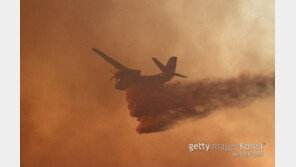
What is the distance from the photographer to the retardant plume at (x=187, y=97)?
3656mm

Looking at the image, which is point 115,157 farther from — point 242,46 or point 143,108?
point 242,46

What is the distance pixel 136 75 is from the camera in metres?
3.71

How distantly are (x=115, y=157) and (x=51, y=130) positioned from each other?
0.82 m

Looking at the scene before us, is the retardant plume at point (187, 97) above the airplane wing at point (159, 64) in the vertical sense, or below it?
below

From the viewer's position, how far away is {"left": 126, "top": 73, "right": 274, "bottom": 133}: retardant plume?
3.66 metres

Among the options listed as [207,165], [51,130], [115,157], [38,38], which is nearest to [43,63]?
[38,38]

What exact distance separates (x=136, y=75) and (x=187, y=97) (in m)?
0.64

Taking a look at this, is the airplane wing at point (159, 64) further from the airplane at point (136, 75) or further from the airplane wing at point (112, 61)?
the airplane wing at point (112, 61)

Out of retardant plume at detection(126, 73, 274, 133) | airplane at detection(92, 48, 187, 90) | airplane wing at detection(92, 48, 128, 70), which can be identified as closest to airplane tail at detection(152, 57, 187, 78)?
airplane at detection(92, 48, 187, 90)

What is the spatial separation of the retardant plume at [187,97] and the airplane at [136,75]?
0.06 m

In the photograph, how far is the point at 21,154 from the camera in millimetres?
3768

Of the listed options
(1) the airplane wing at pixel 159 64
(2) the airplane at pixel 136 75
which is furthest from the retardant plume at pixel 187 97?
(1) the airplane wing at pixel 159 64

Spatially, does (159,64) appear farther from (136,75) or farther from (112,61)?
(112,61)

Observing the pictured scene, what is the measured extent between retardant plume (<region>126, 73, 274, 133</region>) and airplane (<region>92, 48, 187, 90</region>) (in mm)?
62
